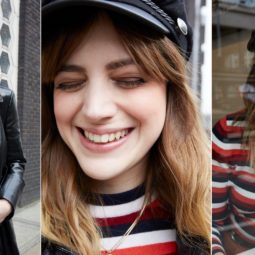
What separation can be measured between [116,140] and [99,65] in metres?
0.30

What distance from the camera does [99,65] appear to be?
1.44 meters

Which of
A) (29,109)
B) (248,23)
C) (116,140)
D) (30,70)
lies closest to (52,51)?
(30,70)

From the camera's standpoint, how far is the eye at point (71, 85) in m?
1.47

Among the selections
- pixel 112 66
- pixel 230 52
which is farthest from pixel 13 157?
pixel 230 52

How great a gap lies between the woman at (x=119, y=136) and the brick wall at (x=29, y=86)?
0.13 feet

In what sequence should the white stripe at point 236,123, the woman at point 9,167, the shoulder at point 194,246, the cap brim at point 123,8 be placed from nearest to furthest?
the cap brim at point 123,8, the woman at point 9,167, the shoulder at point 194,246, the white stripe at point 236,123

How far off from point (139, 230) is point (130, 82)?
612 mm

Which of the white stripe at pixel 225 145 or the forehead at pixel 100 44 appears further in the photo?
the white stripe at pixel 225 145

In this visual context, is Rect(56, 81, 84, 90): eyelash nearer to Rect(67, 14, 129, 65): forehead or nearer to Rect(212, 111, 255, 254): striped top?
Rect(67, 14, 129, 65): forehead

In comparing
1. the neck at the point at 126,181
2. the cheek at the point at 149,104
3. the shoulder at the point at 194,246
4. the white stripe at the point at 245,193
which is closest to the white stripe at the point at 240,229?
the white stripe at the point at 245,193

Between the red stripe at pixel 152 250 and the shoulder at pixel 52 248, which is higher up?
the shoulder at pixel 52 248

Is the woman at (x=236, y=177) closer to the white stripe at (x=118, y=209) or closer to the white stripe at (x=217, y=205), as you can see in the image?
the white stripe at (x=217, y=205)

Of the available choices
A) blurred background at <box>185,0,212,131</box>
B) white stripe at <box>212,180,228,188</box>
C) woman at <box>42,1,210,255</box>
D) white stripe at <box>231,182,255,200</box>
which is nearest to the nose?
woman at <box>42,1,210,255</box>

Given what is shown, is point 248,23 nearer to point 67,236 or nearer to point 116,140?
point 116,140
